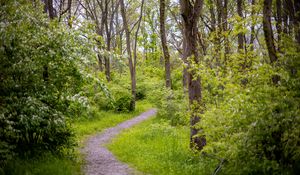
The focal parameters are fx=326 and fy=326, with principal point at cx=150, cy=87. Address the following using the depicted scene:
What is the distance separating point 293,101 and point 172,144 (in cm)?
616

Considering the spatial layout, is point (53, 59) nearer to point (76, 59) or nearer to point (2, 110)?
point (76, 59)

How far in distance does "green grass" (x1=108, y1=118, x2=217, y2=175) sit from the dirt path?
1.01 feet

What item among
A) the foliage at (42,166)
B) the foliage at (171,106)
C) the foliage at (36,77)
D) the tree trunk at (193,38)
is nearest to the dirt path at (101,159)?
the foliage at (42,166)

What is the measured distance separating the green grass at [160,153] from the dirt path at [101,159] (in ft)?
1.01

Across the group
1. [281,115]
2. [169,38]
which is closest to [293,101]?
[281,115]

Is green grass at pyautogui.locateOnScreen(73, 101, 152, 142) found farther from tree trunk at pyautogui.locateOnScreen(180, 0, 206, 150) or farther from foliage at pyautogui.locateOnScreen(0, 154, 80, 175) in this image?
tree trunk at pyautogui.locateOnScreen(180, 0, 206, 150)

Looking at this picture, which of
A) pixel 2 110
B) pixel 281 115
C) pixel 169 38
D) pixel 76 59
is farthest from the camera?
pixel 169 38

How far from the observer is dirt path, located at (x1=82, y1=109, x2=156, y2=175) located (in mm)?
9000

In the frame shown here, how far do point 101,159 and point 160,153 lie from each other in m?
1.90

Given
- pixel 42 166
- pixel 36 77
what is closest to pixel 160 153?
pixel 42 166

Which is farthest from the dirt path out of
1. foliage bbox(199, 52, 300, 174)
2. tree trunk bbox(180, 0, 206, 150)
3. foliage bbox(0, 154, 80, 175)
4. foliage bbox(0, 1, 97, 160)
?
foliage bbox(199, 52, 300, 174)

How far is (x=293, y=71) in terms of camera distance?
651 cm

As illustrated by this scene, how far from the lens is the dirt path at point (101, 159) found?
9.00 metres

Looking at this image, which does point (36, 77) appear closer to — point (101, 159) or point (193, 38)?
point (101, 159)
